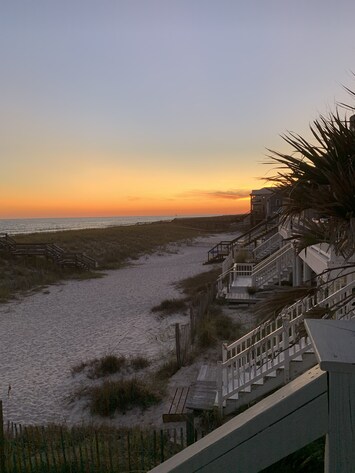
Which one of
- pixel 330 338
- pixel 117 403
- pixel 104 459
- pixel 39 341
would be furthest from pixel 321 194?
pixel 39 341

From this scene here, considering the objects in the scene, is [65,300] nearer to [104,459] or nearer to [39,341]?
[39,341]

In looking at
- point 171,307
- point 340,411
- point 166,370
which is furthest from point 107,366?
point 340,411

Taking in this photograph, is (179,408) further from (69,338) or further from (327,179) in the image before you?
(69,338)

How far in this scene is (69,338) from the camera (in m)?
14.1

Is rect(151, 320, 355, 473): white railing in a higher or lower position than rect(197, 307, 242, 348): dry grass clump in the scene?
higher

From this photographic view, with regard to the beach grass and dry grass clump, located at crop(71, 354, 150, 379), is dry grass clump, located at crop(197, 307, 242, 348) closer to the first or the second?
dry grass clump, located at crop(71, 354, 150, 379)

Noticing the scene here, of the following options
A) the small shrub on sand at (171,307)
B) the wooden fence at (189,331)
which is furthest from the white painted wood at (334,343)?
the small shrub on sand at (171,307)

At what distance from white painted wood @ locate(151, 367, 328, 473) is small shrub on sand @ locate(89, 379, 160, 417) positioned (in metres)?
7.89

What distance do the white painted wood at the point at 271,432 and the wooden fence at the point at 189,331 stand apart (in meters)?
9.04

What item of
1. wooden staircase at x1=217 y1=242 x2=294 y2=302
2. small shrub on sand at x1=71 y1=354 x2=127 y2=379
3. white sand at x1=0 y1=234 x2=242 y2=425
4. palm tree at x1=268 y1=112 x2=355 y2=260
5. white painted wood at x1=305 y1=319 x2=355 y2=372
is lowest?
white sand at x1=0 y1=234 x2=242 y2=425

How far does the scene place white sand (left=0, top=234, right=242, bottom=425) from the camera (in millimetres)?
8836

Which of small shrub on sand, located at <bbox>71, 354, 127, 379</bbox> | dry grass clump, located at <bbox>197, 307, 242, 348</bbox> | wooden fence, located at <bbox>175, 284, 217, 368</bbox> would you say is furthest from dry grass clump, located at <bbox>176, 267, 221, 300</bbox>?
small shrub on sand, located at <bbox>71, 354, 127, 379</bbox>

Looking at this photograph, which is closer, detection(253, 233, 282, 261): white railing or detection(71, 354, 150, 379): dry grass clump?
detection(71, 354, 150, 379): dry grass clump

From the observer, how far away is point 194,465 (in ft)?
4.04
